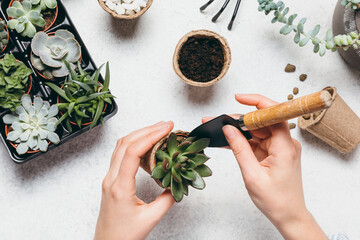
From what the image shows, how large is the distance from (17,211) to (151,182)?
17.4 inches

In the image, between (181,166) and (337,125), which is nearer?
(181,166)

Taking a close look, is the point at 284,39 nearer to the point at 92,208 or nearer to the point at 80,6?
the point at 80,6

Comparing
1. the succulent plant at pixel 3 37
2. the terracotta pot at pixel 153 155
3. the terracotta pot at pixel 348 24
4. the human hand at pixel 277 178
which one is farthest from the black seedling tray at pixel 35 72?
the terracotta pot at pixel 348 24

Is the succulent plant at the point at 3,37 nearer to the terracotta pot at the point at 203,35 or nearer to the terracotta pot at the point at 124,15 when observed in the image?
the terracotta pot at the point at 124,15

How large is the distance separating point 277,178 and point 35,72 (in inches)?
29.8

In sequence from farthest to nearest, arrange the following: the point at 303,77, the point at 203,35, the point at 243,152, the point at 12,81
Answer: the point at 303,77
the point at 203,35
the point at 12,81
the point at 243,152

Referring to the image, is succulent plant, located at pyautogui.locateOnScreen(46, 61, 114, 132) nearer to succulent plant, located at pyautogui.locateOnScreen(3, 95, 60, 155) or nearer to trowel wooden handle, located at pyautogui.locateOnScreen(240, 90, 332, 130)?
succulent plant, located at pyautogui.locateOnScreen(3, 95, 60, 155)

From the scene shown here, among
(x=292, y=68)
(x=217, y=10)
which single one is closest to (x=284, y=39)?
(x=292, y=68)

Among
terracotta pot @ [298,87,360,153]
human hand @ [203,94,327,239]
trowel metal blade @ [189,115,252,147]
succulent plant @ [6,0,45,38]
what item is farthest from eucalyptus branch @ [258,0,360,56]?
succulent plant @ [6,0,45,38]

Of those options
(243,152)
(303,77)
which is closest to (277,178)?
(243,152)

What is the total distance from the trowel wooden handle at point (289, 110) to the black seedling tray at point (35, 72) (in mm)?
429

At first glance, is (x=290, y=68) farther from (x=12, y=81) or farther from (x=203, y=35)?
(x=12, y=81)

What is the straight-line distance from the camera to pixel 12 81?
40.3 inches

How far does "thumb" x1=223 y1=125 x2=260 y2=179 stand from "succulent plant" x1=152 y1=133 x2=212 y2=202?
0.21 feet
